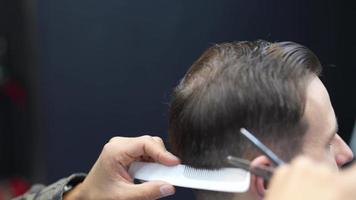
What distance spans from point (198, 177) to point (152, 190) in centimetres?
12

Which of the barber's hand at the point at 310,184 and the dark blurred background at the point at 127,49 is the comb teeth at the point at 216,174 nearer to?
the barber's hand at the point at 310,184

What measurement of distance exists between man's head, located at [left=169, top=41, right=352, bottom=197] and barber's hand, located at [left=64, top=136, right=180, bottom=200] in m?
0.05

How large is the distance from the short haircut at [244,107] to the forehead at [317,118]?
11mm

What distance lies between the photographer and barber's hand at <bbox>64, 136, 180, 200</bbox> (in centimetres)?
101

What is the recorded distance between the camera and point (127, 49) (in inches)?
72.7

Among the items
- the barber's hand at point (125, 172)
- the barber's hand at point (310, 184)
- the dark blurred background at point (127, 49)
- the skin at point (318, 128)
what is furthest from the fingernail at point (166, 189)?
the dark blurred background at point (127, 49)

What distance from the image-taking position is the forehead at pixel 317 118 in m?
0.99

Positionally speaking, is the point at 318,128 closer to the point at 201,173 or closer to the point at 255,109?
the point at 255,109

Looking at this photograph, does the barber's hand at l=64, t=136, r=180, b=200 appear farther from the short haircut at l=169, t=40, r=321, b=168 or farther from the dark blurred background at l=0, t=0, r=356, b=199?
the dark blurred background at l=0, t=0, r=356, b=199

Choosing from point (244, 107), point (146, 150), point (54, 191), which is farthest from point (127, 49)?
point (244, 107)

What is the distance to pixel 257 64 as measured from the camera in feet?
3.31

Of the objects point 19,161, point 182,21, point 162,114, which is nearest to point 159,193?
point 162,114

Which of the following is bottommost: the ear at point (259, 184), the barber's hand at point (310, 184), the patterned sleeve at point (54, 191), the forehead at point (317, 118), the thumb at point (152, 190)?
the patterned sleeve at point (54, 191)

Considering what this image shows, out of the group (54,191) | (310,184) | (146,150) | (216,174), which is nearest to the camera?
(310,184)
